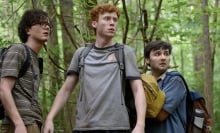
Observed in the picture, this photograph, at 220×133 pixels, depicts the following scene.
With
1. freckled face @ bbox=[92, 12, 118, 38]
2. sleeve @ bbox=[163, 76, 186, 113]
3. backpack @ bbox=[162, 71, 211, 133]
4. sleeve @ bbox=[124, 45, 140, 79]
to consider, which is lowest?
backpack @ bbox=[162, 71, 211, 133]

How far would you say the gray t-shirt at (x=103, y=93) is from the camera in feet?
12.4

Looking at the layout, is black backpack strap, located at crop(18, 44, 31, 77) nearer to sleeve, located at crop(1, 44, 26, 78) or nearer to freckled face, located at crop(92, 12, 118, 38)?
sleeve, located at crop(1, 44, 26, 78)

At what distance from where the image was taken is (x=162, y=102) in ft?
13.2

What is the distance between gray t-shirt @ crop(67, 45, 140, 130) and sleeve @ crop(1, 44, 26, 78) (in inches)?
24.1

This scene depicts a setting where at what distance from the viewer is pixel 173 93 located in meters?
4.09

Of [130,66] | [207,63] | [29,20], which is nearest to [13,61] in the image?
[29,20]

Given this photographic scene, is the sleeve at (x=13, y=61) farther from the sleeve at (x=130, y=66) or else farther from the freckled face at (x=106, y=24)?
the sleeve at (x=130, y=66)

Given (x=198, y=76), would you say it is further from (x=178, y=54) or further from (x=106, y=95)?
(x=106, y=95)

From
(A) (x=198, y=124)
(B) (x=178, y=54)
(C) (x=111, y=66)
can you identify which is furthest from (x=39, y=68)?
(B) (x=178, y=54)

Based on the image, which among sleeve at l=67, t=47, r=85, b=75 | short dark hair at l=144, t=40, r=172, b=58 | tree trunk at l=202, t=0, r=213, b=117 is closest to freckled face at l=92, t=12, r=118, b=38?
sleeve at l=67, t=47, r=85, b=75

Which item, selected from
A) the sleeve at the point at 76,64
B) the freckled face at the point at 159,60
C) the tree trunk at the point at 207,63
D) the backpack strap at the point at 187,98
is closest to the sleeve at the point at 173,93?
the backpack strap at the point at 187,98

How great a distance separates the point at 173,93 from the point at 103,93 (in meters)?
0.76

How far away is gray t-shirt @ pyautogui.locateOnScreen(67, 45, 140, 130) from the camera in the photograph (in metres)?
3.77

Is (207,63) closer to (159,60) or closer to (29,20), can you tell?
(159,60)
